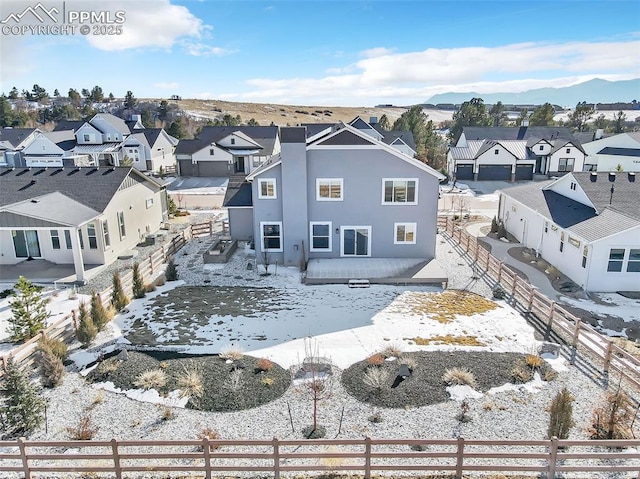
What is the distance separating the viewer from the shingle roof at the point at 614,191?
810 inches

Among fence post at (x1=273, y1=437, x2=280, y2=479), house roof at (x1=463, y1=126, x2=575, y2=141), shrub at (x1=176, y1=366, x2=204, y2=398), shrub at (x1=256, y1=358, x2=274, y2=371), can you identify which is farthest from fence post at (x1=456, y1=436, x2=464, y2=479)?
house roof at (x1=463, y1=126, x2=575, y2=141)

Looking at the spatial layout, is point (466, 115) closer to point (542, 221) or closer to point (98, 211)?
point (542, 221)

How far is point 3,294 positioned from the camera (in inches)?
725

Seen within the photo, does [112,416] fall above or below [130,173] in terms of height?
below

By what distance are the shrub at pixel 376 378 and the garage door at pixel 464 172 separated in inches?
1582

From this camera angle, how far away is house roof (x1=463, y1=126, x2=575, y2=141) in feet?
173

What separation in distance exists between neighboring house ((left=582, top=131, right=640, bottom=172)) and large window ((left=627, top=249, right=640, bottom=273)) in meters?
32.4

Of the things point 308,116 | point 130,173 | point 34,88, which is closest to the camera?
point 130,173

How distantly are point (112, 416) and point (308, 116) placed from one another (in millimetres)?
130627

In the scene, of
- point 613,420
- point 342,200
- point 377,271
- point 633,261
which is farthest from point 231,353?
point 633,261

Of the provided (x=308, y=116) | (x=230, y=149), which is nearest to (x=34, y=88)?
(x=308, y=116)

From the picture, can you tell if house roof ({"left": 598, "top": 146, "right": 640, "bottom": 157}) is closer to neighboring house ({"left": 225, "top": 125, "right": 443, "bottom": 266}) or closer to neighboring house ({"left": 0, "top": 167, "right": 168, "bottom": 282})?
neighboring house ({"left": 225, "top": 125, "right": 443, "bottom": 266})

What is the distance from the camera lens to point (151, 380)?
11797 mm

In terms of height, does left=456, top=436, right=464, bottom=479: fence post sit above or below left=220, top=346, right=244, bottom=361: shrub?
above
